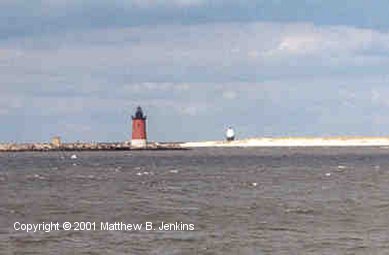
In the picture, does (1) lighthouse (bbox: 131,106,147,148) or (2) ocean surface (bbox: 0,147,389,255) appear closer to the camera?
(2) ocean surface (bbox: 0,147,389,255)

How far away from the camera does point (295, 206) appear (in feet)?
146

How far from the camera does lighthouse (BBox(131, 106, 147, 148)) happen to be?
149750mm

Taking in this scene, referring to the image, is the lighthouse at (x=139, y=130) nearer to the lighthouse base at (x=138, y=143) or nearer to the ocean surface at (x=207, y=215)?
the lighthouse base at (x=138, y=143)

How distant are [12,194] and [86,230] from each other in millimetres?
20171

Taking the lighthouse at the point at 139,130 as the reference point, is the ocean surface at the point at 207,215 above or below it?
below

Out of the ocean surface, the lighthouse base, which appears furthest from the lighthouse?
the ocean surface

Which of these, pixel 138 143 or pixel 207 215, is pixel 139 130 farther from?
pixel 207 215

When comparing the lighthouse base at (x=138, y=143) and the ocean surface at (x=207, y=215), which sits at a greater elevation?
the lighthouse base at (x=138, y=143)

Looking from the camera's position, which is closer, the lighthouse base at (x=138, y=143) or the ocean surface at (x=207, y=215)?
the ocean surface at (x=207, y=215)

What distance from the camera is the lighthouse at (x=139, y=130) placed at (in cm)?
14975

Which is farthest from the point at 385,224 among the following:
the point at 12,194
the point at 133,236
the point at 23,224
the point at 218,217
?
the point at 12,194

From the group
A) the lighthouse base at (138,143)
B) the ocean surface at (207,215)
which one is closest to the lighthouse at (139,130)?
the lighthouse base at (138,143)

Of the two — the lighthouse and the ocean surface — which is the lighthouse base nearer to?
the lighthouse

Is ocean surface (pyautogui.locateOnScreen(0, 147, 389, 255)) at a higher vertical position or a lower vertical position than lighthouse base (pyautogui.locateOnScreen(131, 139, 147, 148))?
lower
